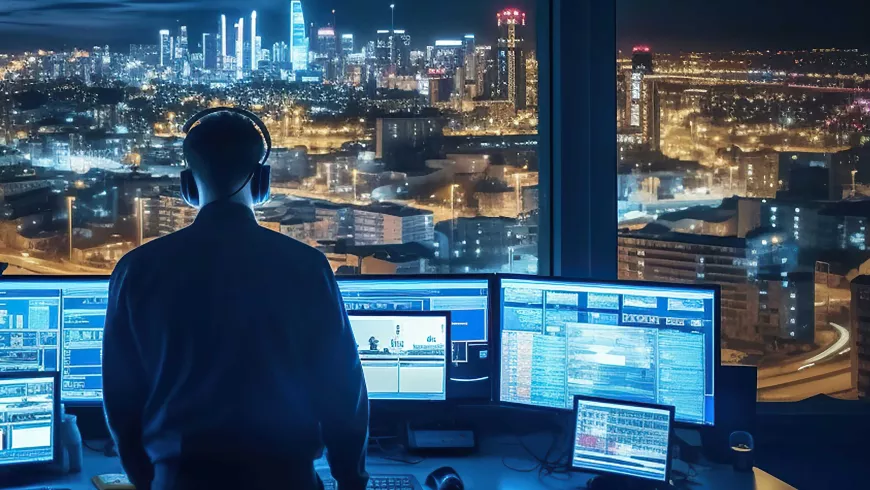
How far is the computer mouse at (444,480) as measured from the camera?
224cm

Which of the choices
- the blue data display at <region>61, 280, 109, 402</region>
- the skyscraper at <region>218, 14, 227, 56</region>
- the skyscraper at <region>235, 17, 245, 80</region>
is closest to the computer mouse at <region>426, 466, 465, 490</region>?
the blue data display at <region>61, 280, 109, 402</region>

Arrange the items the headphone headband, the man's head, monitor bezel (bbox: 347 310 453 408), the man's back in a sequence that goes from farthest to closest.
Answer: monitor bezel (bbox: 347 310 453 408), the headphone headband, the man's head, the man's back

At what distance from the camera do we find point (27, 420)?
2.35 meters

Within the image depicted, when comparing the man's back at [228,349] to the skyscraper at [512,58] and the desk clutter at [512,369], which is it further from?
the skyscraper at [512,58]

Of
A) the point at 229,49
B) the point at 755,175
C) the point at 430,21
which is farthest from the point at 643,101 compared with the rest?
the point at 229,49

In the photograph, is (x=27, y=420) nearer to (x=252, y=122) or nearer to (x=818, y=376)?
(x=252, y=122)

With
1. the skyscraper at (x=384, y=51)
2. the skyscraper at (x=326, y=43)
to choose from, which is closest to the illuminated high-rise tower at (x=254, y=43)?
the skyscraper at (x=326, y=43)

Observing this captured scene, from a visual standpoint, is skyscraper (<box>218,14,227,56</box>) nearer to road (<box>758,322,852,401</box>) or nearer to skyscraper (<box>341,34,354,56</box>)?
skyscraper (<box>341,34,354,56</box>)

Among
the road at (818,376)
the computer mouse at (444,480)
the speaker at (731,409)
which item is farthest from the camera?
the road at (818,376)

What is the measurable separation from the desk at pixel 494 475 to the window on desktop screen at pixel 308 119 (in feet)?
2.62

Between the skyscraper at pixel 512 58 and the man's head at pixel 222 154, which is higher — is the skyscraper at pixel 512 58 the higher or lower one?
the higher one

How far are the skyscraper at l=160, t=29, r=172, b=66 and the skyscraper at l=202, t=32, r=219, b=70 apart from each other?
13 cm

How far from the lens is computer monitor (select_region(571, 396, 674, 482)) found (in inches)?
88.7

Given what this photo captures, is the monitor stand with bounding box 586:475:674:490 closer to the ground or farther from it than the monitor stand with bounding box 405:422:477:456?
closer to the ground
